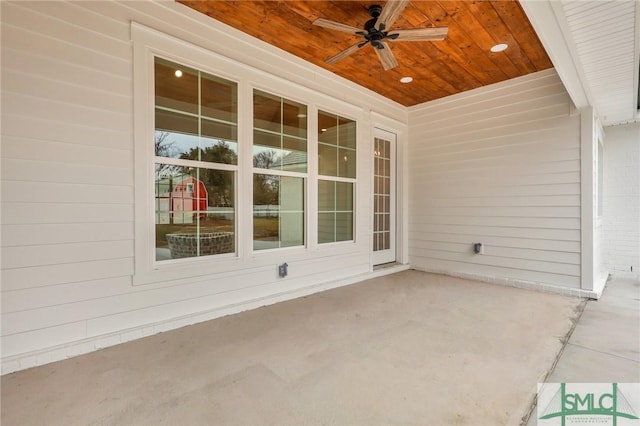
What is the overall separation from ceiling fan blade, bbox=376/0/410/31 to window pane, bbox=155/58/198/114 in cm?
182

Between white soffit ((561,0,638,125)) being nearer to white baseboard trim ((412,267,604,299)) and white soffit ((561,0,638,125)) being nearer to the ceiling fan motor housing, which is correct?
the ceiling fan motor housing

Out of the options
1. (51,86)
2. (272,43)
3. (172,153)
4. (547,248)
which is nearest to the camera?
(51,86)

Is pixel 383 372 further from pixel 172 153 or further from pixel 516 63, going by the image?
pixel 516 63

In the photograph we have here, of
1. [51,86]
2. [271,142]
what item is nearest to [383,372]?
[271,142]

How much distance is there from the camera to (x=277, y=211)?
3691mm

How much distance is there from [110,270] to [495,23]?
4.23 meters

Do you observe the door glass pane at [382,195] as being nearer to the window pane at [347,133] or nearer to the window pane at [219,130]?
the window pane at [347,133]

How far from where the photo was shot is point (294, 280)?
3.78 meters

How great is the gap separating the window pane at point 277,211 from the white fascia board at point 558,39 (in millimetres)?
2724

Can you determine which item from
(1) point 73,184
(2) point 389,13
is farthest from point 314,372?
(2) point 389,13

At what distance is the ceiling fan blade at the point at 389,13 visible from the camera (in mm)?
2283

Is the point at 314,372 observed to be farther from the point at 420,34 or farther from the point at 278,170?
the point at 420,34

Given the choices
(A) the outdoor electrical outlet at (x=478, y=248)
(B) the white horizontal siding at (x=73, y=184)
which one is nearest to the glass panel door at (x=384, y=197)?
(A) the outdoor electrical outlet at (x=478, y=248)

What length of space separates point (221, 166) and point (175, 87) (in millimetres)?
840
